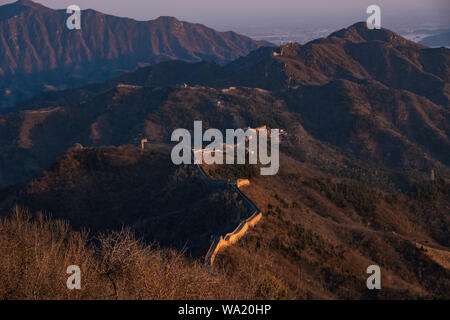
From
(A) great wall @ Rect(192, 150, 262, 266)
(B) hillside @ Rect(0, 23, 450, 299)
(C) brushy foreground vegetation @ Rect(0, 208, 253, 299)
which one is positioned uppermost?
(C) brushy foreground vegetation @ Rect(0, 208, 253, 299)

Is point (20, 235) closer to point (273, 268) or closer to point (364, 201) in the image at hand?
point (273, 268)

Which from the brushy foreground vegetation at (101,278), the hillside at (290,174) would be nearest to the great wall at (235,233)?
the hillside at (290,174)

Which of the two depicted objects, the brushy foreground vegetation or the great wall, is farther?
the great wall

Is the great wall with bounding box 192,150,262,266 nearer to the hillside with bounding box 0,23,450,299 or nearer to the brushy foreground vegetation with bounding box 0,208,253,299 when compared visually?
the hillside with bounding box 0,23,450,299

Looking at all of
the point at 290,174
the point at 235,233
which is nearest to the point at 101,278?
the point at 235,233

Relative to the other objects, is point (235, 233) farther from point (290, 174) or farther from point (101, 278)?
point (290, 174)

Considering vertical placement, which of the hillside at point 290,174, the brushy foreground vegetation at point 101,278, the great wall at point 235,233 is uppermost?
the brushy foreground vegetation at point 101,278

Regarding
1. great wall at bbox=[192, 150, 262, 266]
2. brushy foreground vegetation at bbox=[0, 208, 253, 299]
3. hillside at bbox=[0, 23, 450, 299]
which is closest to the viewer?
brushy foreground vegetation at bbox=[0, 208, 253, 299]

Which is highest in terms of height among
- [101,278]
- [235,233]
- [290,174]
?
[101,278]

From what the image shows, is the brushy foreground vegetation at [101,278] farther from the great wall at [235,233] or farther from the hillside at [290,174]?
the great wall at [235,233]

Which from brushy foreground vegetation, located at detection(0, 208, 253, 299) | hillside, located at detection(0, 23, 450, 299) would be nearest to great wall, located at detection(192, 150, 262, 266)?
hillside, located at detection(0, 23, 450, 299)

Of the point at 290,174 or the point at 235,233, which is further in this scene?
the point at 290,174
